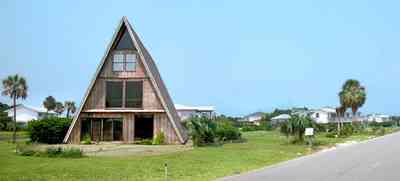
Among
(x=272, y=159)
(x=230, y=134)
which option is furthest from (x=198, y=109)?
(x=272, y=159)

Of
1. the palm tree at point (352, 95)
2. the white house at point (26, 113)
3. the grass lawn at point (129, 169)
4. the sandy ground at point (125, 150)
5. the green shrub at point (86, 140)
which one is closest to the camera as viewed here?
the grass lawn at point (129, 169)

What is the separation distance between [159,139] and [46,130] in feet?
31.6

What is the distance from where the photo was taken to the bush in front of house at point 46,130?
125 ft

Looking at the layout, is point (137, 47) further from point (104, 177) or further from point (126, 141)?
point (104, 177)

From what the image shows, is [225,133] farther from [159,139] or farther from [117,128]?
→ [117,128]

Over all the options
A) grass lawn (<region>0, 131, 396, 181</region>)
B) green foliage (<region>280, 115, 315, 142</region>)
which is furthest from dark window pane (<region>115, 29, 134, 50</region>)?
grass lawn (<region>0, 131, 396, 181</region>)

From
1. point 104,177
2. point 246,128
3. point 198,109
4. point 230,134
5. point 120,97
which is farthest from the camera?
point 246,128

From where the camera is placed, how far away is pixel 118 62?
36906 mm

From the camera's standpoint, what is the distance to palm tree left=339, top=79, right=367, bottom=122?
76.4 metres

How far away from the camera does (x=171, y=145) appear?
3466 cm

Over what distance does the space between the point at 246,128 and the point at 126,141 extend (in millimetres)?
50070

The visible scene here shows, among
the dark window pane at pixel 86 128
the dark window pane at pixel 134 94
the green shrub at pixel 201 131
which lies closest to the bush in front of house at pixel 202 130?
the green shrub at pixel 201 131

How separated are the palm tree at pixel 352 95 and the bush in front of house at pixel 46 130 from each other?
169 feet

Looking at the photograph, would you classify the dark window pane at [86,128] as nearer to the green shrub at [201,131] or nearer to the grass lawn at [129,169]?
the green shrub at [201,131]
